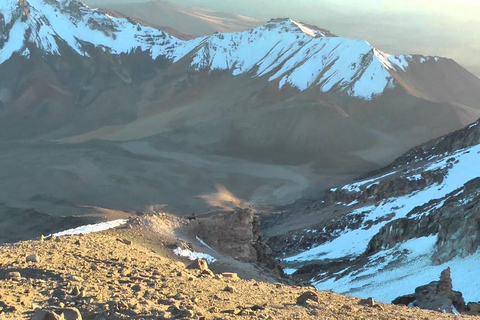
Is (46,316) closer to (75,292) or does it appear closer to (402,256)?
(75,292)

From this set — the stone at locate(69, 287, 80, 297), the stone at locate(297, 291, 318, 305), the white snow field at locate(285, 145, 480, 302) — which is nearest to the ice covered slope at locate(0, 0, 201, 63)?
the white snow field at locate(285, 145, 480, 302)

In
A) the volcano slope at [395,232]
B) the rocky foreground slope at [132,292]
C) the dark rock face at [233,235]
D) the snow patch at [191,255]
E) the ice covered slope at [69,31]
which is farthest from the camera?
the ice covered slope at [69,31]

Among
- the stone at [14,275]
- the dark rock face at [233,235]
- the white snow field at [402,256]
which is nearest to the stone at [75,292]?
the stone at [14,275]

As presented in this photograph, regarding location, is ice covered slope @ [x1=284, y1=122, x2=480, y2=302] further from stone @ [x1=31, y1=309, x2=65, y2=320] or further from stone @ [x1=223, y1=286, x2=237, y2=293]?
stone @ [x1=31, y1=309, x2=65, y2=320]

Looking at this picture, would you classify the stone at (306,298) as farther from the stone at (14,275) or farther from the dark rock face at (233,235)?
the dark rock face at (233,235)

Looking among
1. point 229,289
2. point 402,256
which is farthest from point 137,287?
point 402,256
